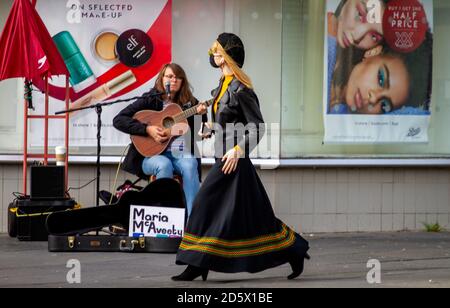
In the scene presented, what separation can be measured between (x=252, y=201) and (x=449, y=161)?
5.07 meters

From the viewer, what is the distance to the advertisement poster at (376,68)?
14.1m

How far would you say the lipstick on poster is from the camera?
45.1ft

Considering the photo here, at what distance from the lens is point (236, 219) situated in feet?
31.9

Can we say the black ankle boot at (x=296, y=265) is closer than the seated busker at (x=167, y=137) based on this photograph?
Yes

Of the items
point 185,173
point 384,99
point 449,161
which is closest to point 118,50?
point 185,173

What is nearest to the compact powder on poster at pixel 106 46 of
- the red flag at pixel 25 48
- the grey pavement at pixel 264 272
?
the red flag at pixel 25 48

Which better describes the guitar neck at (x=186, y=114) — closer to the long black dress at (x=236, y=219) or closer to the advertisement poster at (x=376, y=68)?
the long black dress at (x=236, y=219)

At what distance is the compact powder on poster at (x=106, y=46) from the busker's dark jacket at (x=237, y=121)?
4.08 m

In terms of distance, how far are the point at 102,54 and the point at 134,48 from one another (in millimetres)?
356

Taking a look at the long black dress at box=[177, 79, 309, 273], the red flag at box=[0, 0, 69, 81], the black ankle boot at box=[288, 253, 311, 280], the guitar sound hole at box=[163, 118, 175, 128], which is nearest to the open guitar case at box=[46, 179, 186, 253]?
the guitar sound hole at box=[163, 118, 175, 128]

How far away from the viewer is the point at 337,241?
13.4 metres

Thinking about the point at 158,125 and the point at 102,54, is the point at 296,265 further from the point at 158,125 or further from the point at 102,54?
the point at 102,54
